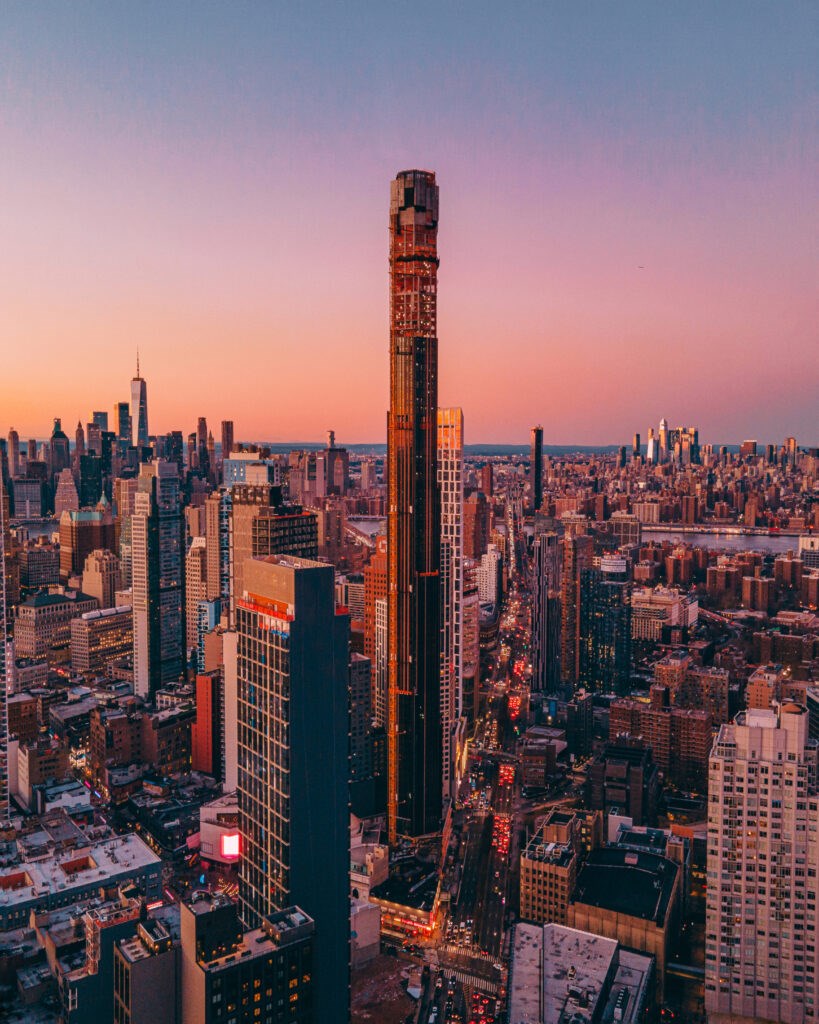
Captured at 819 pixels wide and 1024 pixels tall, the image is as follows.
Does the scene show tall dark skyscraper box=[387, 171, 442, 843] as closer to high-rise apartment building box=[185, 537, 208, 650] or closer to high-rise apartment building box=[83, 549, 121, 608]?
high-rise apartment building box=[185, 537, 208, 650]

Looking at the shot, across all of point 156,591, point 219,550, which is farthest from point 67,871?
point 219,550

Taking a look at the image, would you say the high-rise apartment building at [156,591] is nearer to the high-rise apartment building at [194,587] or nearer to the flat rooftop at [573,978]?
the high-rise apartment building at [194,587]

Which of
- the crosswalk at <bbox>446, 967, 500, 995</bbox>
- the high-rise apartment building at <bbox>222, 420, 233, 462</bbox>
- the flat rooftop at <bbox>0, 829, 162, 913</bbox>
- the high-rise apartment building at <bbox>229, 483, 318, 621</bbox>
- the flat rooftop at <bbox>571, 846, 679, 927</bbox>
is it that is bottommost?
the crosswalk at <bbox>446, 967, 500, 995</bbox>

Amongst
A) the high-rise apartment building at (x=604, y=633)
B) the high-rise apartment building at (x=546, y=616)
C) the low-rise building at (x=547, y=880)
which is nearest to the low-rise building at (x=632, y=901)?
the low-rise building at (x=547, y=880)

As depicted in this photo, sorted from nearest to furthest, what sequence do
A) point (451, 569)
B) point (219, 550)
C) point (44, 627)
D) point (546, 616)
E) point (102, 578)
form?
point (451, 569), point (546, 616), point (219, 550), point (44, 627), point (102, 578)

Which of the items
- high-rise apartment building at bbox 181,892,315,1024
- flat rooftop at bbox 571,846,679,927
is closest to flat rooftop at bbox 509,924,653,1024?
flat rooftop at bbox 571,846,679,927

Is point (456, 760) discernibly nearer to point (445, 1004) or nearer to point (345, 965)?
point (445, 1004)

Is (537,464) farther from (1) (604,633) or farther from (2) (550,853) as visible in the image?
(2) (550,853)
